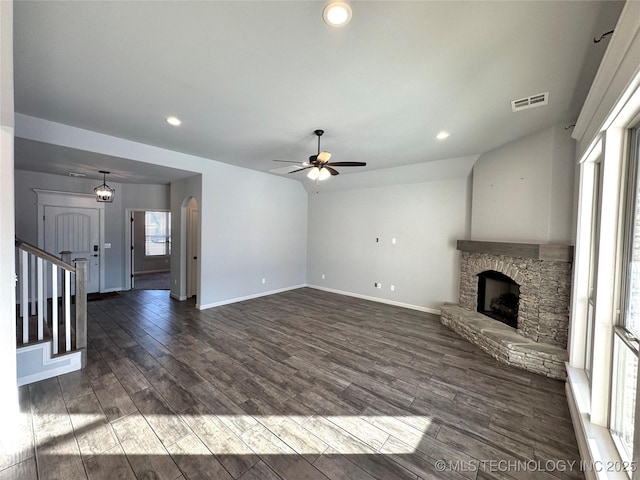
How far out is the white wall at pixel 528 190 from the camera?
10.9ft

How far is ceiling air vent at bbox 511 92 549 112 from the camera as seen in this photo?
2.53 m

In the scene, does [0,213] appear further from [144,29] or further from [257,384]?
[257,384]

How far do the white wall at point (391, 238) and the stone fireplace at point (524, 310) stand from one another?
79cm

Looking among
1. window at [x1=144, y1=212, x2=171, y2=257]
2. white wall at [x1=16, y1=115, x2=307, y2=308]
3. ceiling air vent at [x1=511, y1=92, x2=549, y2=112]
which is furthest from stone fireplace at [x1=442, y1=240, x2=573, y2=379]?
window at [x1=144, y1=212, x2=171, y2=257]

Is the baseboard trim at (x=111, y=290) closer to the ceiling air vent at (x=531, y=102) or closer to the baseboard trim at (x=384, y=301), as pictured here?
the baseboard trim at (x=384, y=301)

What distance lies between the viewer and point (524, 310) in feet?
11.4

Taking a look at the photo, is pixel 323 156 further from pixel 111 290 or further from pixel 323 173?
pixel 111 290

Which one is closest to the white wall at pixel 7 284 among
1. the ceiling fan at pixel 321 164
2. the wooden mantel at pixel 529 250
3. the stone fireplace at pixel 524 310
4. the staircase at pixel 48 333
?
the staircase at pixel 48 333

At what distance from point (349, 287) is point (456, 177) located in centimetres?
347

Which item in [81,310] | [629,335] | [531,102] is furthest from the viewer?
[81,310]

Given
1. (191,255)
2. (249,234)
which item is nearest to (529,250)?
(249,234)

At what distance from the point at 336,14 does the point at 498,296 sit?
4764mm

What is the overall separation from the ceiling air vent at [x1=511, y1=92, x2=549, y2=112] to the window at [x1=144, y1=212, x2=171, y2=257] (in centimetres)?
A: 1096

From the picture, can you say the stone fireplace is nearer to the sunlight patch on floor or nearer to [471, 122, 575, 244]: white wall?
[471, 122, 575, 244]: white wall
